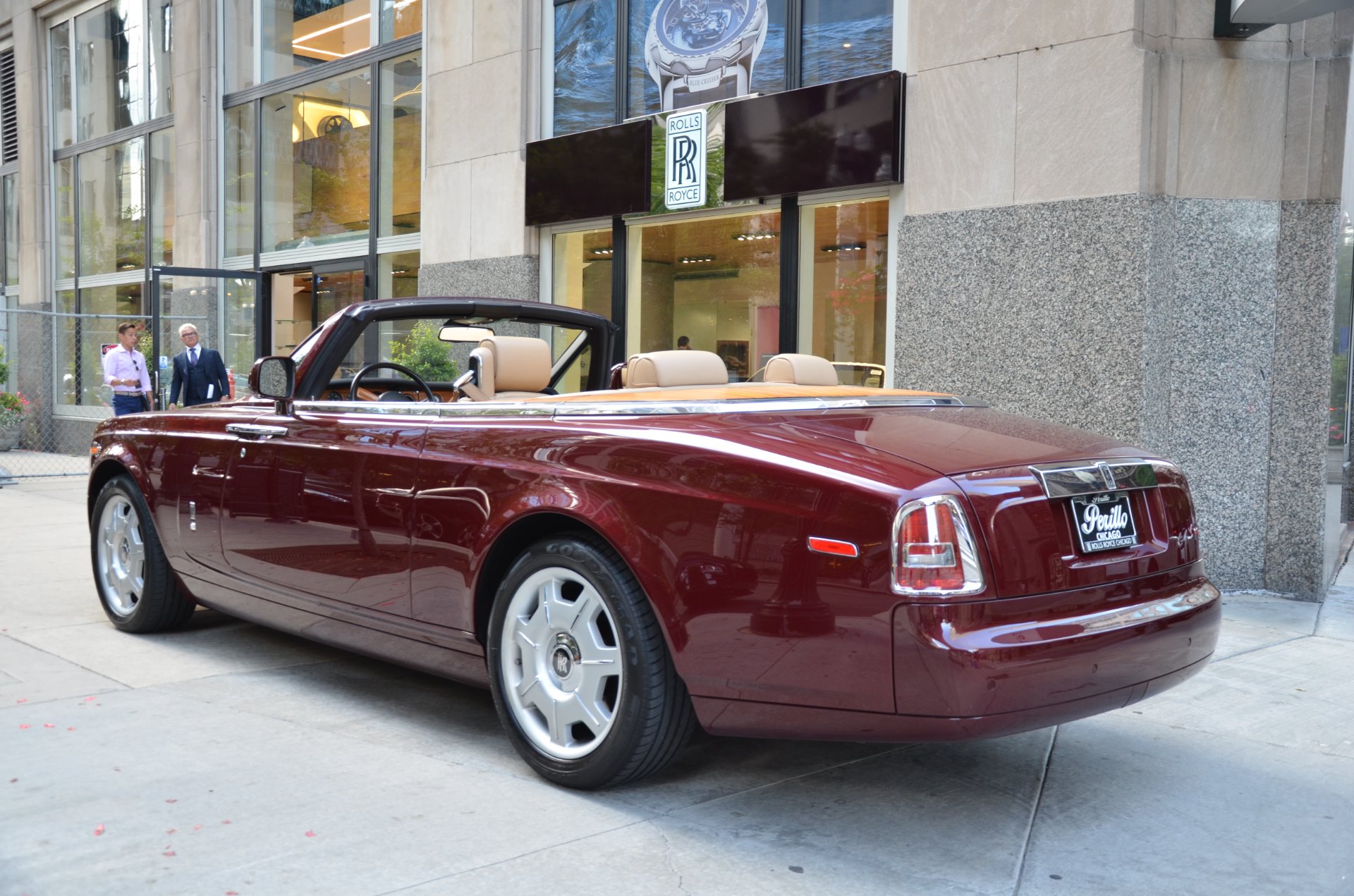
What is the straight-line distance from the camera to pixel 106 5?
19.2 metres

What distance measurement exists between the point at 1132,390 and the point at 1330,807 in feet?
12.7

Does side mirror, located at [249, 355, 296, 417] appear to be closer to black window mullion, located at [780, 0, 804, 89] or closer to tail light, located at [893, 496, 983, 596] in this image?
tail light, located at [893, 496, 983, 596]

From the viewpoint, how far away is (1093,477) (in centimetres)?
330

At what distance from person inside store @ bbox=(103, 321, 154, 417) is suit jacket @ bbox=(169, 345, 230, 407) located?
6.12 feet

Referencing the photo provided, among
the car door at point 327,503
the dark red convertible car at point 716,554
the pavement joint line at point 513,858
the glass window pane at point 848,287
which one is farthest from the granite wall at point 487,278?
the pavement joint line at point 513,858

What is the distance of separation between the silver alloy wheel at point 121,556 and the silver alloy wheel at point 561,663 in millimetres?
2649

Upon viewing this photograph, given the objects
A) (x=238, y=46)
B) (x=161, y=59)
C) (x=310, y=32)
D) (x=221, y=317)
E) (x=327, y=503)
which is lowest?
(x=327, y=503)

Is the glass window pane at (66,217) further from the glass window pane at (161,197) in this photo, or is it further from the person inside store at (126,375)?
the person inside store at (126,375)

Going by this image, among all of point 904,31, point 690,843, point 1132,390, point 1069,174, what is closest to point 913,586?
point 690,843

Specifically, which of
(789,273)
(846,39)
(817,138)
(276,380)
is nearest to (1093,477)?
(276,380)

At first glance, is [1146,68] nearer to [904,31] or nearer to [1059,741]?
[904,31]

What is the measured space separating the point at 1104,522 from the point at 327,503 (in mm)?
2650

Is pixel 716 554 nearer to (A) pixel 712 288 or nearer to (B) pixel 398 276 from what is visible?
(A) pixel 712 288

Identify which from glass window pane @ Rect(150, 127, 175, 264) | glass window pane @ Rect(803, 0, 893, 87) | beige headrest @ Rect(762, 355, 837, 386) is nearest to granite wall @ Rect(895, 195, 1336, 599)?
glass window pane @ Rect(803, 0, 893, 87)
